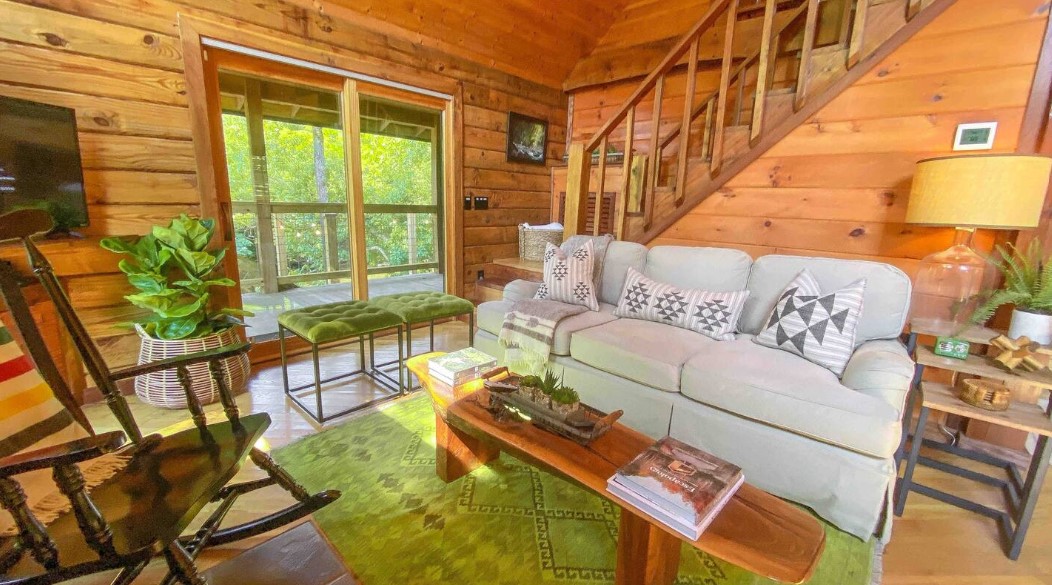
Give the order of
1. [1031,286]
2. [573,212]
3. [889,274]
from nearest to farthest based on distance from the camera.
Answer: [1031,286]
[889,274]
[573,212]

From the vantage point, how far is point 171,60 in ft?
7.61

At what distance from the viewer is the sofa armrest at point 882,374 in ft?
5.09

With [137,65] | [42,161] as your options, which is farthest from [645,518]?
[137,65]

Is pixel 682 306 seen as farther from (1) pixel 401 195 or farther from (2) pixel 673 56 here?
(1) pixel 401 195

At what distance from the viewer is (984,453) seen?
1.99 meters

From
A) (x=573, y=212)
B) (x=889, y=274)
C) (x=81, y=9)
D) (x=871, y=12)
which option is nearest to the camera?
(x=889, y=274)

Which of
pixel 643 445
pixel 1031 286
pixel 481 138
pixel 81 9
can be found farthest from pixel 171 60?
pixel 1031 286

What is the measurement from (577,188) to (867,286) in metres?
1.89

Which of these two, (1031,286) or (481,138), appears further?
(481,138)

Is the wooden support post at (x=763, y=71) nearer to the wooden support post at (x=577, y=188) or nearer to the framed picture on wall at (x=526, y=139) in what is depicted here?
the wooden support post at (x=577, y=188)

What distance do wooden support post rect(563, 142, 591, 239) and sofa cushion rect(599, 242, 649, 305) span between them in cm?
→ 59

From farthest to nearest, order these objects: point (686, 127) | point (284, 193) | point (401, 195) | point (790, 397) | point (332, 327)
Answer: point (401, 195), point (284, 193), point (686, 127), point (332, 327), point (790, 397)

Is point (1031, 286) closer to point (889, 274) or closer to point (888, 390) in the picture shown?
point (889, 274)

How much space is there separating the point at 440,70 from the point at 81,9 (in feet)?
6.51
